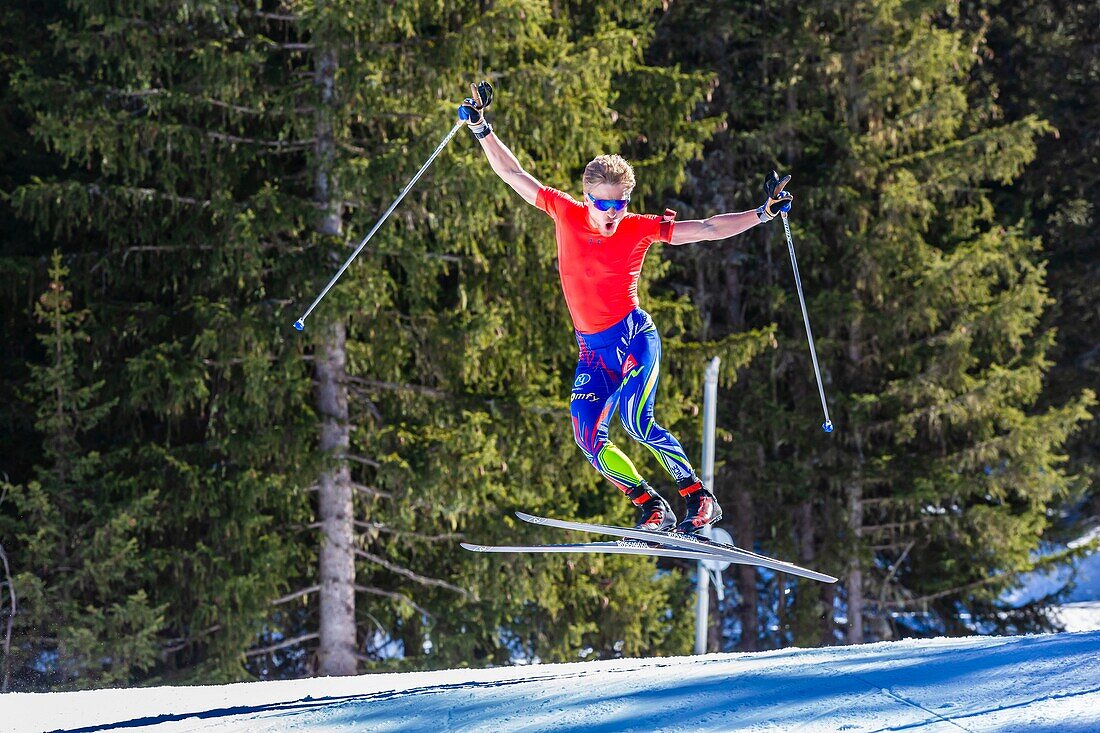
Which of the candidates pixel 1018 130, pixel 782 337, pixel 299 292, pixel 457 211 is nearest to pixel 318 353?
pixel 299 292

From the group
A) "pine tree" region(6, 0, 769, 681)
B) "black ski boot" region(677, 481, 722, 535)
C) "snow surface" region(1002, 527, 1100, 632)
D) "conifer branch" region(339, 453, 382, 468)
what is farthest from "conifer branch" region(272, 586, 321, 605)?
"snow surface" region(1002, 527, 1100, 632)

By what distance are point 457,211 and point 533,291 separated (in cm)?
160

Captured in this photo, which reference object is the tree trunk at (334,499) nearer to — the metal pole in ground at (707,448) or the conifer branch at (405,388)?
the conifer branch at (405,388)

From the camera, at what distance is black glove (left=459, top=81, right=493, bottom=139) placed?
6.96 metres

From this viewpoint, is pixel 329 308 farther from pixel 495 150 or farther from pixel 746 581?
pixel 746 581

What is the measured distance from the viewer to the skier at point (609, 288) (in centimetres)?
688

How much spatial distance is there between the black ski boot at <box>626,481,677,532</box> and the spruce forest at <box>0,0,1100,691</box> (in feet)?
17.8

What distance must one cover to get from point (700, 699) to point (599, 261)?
2275 millimetres

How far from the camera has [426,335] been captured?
1309 centimetres

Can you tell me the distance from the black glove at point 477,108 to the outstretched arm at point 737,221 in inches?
45.3

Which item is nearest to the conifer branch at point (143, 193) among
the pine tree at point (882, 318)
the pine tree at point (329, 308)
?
the pine tree at point (329, 308)

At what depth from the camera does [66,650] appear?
1230 centimetres

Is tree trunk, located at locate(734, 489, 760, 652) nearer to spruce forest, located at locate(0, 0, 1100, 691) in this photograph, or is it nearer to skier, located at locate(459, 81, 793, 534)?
spruce forest, located at locate(0, 0, 1100, 691)

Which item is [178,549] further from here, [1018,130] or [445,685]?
[1018,130]
